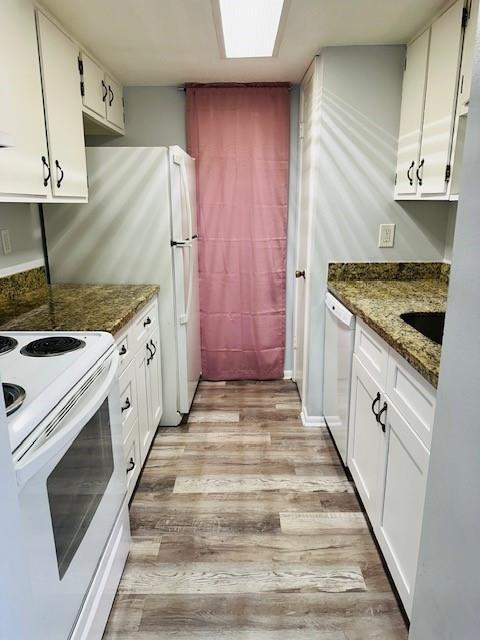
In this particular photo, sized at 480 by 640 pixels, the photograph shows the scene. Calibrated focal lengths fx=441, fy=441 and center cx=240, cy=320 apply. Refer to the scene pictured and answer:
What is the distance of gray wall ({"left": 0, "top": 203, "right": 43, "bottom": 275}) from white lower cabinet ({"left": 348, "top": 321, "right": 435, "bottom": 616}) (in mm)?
1768

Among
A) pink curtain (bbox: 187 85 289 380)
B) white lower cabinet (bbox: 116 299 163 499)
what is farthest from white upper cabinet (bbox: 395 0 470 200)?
white lower cabinet (bbox: 116 299 163 499)

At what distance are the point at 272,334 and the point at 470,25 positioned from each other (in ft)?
7.43

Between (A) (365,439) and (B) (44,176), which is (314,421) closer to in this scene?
(A) (365,439)

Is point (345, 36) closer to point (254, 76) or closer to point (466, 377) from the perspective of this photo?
point (254, 76)

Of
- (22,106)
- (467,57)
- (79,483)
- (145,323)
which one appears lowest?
(79,483)

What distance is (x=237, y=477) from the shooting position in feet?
7.54

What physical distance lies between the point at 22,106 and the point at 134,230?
3.18ft

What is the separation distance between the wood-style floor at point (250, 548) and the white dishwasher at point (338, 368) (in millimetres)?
182

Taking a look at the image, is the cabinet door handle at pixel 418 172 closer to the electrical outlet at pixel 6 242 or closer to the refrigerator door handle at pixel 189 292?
the refrigerator door handle at pixel 189 292

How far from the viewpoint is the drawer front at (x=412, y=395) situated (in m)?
1.25

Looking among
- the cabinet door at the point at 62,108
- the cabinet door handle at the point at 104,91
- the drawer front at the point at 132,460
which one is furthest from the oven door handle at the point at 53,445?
the cabinet door handle at the point at 104,91

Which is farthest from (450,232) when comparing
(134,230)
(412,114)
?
(134,230)

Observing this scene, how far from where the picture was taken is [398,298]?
2090 mm

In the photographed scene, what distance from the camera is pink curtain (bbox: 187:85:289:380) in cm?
305
